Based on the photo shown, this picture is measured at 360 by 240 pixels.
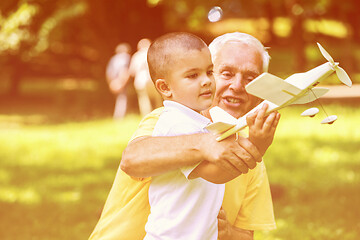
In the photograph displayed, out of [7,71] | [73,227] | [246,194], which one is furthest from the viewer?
[7,71]

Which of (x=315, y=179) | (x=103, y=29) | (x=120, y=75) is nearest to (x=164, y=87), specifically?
(x=315, y=179)

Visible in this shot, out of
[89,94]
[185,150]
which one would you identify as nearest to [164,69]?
[185,150]

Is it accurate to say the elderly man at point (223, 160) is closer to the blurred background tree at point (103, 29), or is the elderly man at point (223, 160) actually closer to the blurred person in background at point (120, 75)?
the blurred background tree at point (103, 29)

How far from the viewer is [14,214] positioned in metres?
7.98

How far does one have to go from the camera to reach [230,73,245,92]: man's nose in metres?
3.12

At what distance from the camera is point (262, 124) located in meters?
2.10

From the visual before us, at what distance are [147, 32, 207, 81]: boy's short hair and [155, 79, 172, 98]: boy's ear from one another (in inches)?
0.8

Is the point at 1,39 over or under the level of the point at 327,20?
over

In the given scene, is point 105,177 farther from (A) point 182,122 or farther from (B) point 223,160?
(B) point 223,160

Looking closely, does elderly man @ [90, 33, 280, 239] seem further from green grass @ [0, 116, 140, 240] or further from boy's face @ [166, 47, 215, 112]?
green grass @ [0, 116, 140, 240]

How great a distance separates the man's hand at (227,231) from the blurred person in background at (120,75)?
14.1 meters

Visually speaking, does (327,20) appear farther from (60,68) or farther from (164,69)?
(164,69)

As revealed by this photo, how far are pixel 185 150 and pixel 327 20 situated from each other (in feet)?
138

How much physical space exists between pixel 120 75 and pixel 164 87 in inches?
606
